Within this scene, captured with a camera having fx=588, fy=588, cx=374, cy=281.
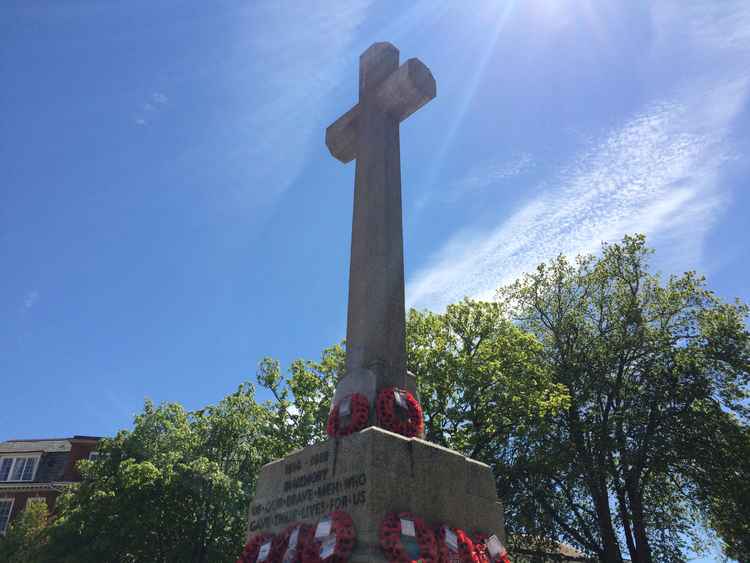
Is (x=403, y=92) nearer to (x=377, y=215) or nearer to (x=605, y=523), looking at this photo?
(x=377, y=215)

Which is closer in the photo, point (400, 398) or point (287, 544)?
point (287, 544)

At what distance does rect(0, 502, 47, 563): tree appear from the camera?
28047 mm

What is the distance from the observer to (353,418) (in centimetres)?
699

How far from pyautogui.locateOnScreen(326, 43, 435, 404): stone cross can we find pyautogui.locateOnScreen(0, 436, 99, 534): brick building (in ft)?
133

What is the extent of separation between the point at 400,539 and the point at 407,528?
17 centimetres

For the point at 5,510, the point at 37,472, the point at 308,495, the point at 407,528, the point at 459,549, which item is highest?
the point at 37,472

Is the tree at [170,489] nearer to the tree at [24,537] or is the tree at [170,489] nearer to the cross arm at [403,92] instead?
the tree at [24,537]

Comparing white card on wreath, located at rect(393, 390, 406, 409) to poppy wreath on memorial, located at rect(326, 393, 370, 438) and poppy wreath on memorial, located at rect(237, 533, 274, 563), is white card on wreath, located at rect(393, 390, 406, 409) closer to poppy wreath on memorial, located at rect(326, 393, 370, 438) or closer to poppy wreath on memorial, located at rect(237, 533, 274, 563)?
poppy wreath on memorial, located at rect(326, 393, 370, 438)

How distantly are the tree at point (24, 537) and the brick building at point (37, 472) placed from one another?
10683 mm

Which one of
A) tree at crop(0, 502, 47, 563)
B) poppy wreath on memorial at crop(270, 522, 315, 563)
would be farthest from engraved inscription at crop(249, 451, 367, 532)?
tree at crop(0, 502, 47, 563)

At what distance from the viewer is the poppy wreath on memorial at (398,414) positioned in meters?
7.01

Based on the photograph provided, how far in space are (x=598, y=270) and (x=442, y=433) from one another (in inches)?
491

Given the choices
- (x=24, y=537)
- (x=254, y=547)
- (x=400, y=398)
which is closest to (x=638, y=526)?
(x=400, y=398)

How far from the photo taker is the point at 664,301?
1041 inches
